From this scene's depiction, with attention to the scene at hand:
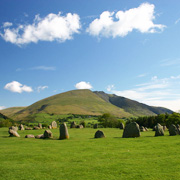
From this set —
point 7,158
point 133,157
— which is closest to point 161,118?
point 133,157

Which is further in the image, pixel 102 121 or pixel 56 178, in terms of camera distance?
pixel 102 121

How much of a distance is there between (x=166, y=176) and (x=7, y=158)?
11.6 m

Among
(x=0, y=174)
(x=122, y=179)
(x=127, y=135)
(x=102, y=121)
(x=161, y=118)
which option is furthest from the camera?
(x=102, y=121)

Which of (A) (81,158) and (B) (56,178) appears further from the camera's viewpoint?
(A) (81,158)

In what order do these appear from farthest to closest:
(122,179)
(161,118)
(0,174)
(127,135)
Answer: (161,118) → (127,135) → (0,174) → (122,179)

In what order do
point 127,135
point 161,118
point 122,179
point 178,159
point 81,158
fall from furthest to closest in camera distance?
point 161,118
point 127,135
point 81,158
point 178,159
point 122,179

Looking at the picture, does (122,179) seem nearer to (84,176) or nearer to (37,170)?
(84,176)

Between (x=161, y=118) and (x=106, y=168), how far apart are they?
62781 millimetres

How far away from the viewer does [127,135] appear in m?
26.8

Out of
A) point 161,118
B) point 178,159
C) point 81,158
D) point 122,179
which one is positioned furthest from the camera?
point 161,118

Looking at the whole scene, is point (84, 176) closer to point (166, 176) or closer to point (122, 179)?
point (122, 179)

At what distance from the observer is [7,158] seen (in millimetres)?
14133

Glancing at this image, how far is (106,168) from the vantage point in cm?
1088

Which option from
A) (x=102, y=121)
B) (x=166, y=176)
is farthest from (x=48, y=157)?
(x=102, y=121)
